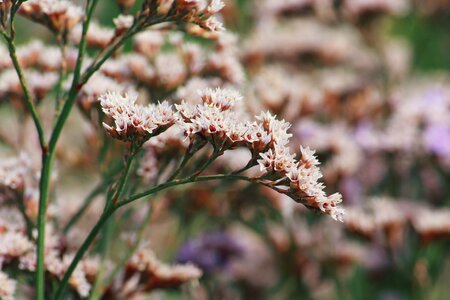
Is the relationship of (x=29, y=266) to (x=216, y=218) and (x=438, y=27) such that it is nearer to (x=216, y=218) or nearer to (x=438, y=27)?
(x=216, y=218)

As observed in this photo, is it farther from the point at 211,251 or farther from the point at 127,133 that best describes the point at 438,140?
the point at 127,133

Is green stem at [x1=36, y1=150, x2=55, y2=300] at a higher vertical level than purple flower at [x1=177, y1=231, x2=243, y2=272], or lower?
lower

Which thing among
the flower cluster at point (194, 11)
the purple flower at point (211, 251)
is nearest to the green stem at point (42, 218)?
the flower cluster at point (194, 11)

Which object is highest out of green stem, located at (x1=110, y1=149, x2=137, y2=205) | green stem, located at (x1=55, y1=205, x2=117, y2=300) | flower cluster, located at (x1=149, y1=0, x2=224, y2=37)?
flower cluster, located at (x1=149, y1=0, x2=224, y2=37)

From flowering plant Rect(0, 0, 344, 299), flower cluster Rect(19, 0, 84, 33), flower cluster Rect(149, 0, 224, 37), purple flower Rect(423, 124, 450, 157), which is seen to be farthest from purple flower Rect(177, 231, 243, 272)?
flower cluster Rect(149, 0, 224, 37)

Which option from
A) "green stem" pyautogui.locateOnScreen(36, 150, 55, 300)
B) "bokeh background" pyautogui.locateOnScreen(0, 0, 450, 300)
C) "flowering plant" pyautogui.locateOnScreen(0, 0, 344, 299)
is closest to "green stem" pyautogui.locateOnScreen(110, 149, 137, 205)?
"flowering plant" pyautogui.locateOnScreen(0, 0, 344, 299)

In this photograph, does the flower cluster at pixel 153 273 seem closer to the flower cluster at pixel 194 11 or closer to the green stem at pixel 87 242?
the green stem at pixel 87 242

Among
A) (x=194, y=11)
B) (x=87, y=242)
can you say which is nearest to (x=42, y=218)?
(x=87, y=242)

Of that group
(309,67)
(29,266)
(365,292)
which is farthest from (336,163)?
(29,266)

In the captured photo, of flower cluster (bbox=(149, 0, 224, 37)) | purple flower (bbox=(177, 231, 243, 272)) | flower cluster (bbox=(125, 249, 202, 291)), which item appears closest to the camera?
flower cluster (bbox=(149, 0, 224, 37))

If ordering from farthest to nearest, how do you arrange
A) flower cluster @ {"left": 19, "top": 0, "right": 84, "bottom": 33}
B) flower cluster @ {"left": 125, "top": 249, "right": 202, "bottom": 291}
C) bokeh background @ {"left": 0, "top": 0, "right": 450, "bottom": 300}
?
bokeh background @ {"left": 0, "top": 0, "right": 450, "bottom": 300} → flower cluster @ {"left": 125, "top": 249, "right": 202, "bottom": 291} → flower cluster @ {"left": 19, "top": 0, "right": 84, "bottom": 33}

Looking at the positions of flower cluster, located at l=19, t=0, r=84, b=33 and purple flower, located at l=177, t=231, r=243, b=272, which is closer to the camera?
flower cluster, located at l=19, t=0, r=84, b=33

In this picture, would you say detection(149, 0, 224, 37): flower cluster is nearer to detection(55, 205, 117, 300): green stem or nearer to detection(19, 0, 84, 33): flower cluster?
detection(19, 0, 84, 33): flower cluster

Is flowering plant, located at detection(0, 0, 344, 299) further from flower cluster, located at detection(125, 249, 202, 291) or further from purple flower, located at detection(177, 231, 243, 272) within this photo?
purple flower, located at detection(177, 231, 243, 272)
